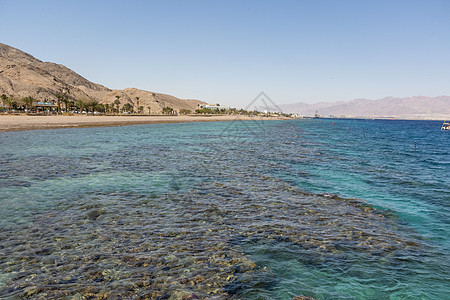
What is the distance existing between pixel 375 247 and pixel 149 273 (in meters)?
7.77

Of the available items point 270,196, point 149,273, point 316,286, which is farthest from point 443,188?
point 149,273

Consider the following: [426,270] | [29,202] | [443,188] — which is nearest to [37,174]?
[29,202]

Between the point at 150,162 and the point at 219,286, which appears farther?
the point at 150,162

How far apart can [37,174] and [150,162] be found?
369 inches

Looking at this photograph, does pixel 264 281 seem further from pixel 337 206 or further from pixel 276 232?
pixel 337 206

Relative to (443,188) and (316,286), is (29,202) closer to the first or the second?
A: (316,286)

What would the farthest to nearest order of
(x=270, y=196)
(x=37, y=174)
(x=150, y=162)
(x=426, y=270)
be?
→ (x=150, y=162) → (x=37, y=174) → (x=270, y=196) → (x=426, y=270)

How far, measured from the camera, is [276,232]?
10.5 meters

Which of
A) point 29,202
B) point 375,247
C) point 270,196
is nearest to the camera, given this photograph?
point 375,247

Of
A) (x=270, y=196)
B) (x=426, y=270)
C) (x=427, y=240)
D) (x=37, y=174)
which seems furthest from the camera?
(x=37, y=174)

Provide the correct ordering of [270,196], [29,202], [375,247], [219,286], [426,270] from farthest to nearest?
[270,196], [29,202], [375,247], [426,270], [219,286]

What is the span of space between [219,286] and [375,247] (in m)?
6.08

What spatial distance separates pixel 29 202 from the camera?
13117 millimetres

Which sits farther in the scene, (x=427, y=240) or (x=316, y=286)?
(x=427, y=240)
